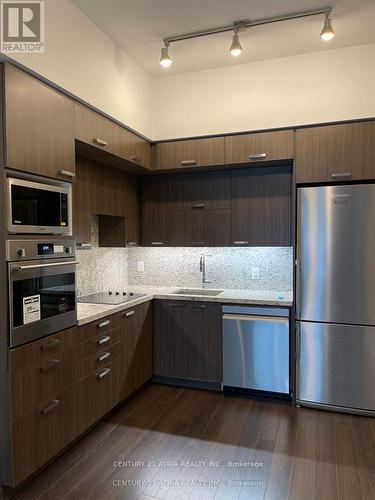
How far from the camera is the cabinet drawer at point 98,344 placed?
2426 millimetres

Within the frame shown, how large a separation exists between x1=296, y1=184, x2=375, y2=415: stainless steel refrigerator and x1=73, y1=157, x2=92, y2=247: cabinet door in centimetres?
180

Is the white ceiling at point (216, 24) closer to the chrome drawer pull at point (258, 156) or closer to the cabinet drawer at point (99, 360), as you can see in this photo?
the chrome drawer pull at point (258, 156)

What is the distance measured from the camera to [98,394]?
2.59m

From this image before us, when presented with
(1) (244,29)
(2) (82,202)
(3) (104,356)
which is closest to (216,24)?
(1) (244,29)

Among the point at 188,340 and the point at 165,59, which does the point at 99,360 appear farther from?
the point at 165,59

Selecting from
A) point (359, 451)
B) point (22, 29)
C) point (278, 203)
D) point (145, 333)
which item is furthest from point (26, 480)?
point (278, 203)

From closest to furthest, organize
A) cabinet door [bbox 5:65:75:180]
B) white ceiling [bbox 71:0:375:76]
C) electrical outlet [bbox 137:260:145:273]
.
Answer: cabinet door [bbox 5:65:75:180]
white ceiling [bbox 71:0:375:76]
electrical outlet [bbox 137:260:145:273]

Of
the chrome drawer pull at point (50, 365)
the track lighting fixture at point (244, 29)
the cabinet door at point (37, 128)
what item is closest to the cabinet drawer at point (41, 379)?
the chrome drawer pull at point (50, 365)


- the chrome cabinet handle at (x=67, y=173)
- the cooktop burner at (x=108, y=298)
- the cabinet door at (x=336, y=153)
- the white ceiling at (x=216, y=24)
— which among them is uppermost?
the white ceiling at (x=216, y=24)

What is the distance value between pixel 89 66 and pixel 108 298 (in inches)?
75.4

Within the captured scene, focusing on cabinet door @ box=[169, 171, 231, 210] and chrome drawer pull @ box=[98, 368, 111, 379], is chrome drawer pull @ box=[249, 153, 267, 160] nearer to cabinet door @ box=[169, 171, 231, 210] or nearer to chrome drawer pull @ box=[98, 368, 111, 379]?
cabinet door @ box=[169, 171, 231, 210]

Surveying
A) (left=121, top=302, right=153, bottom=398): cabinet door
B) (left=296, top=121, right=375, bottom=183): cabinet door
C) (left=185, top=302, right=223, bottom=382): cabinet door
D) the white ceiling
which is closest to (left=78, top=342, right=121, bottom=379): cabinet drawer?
(left=121, top=302, right=153, bottom=398): cabinet door

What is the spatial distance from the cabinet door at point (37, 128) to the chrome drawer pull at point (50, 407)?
1412 millimetres

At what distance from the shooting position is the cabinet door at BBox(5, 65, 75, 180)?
1.88m
